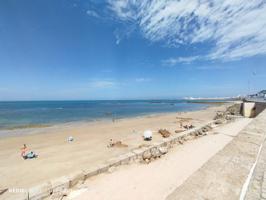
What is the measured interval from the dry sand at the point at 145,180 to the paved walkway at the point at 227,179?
145cm

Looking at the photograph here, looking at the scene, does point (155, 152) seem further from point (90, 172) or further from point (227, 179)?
point (227, 179)

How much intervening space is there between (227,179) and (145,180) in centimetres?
244

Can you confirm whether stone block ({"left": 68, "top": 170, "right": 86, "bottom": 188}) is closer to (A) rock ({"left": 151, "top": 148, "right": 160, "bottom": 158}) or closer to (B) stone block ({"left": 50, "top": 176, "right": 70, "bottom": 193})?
(B) stone block ({"left": 50, "top": 176, "right": 70, "bottom": 193})

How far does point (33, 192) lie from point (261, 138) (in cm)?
603

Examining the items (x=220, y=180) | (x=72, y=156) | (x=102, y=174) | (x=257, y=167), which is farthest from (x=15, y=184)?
(x=257, y=167)

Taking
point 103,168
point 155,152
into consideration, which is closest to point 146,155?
point 155,152

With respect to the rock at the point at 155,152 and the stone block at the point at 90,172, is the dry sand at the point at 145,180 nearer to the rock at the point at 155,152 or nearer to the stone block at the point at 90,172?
the stone block at the point at 90,172

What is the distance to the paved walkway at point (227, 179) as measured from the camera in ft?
7.38

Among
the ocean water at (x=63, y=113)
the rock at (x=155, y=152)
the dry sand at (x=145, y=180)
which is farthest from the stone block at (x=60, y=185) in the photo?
the ocean water at (x=63, y=113)

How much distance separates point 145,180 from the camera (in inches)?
178

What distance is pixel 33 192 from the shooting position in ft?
11.9

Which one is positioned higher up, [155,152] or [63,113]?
[155,152]

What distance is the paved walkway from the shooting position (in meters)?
2.25

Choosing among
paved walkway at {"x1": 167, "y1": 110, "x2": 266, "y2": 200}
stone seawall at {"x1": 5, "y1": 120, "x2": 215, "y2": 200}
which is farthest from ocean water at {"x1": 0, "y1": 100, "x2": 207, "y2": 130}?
paved walkway at {"x1": 167, "y1": 110, "x2": 266, "y2": 200}
